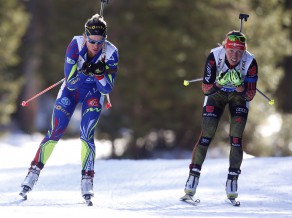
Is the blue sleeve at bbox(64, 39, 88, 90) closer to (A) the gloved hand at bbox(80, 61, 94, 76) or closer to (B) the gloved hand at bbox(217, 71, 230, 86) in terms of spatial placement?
(A) the gloved hand at bbox(80, 61, 94, 76)

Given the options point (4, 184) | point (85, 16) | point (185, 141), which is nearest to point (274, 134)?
point (185, 141)

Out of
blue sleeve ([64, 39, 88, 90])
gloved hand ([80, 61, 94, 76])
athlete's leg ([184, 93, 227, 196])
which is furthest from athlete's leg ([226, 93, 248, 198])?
blue sleeve ([64, 39, 88, 90])

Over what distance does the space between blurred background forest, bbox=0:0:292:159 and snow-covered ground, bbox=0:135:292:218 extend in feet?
32.4

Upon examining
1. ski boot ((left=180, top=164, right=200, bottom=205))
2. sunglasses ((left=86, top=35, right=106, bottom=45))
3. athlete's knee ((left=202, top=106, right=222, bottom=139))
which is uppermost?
sunglasses ((left=86, top=35, right=106, bottom=45))

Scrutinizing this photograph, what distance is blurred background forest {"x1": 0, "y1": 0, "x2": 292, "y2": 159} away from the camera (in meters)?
25.0

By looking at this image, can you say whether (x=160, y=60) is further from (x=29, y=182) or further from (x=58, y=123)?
(x=29, y=182)

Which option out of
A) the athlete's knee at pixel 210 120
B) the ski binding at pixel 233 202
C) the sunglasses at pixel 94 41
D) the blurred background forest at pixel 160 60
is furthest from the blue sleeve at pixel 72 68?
the blurred background forest at pixel 160 60

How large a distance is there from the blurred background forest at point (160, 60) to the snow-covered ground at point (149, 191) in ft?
Result: 32.4

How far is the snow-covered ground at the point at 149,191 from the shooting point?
9653 mm

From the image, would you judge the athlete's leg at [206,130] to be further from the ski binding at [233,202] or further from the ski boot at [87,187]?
the ski boot at [87,187]

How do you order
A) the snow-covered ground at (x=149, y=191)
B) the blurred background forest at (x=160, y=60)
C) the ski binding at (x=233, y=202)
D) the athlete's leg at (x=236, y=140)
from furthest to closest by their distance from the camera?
the blurred background forest at (x=160, y=60), the athlete's leg at (x=236, y=140), the ski binding at (x=233, y=202), the snow-covered ground at (x=149, y=191)

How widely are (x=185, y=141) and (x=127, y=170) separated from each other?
12448 mm

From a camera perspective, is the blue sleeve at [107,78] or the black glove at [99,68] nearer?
the black glove at [99,68]

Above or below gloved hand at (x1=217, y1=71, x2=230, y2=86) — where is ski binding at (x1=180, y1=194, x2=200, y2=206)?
below
